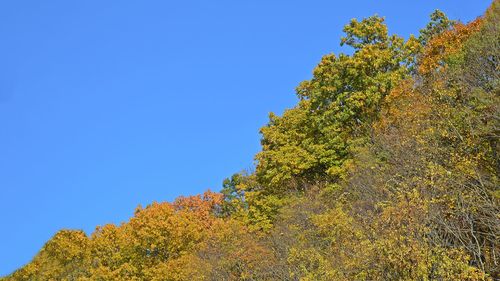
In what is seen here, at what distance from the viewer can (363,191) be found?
34906mm

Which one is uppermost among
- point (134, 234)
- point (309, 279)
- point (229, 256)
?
point (134, 234)

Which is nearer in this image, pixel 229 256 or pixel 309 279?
pixel 309 279

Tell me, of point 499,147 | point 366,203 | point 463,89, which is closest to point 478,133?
point 499,147

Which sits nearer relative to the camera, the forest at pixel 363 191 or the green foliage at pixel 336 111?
the forest at pixel 363 191

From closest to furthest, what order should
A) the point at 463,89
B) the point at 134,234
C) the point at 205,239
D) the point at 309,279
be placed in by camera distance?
the point at 309,279 → the point at 463,89 → the point at 205,239 → the point at 134,234

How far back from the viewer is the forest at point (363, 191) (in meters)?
20.6

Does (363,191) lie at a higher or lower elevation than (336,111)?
lower

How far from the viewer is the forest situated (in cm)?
2064

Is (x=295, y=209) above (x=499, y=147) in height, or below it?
above

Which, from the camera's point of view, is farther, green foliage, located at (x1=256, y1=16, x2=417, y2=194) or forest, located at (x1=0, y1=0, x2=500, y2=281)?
green foliage, located at (x1=256, y1=16, x2=417, y2=194)

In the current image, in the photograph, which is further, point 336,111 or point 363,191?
point 336,111

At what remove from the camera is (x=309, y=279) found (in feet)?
77.3

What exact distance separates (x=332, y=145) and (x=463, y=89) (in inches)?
712

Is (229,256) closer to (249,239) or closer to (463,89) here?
(249,239)
